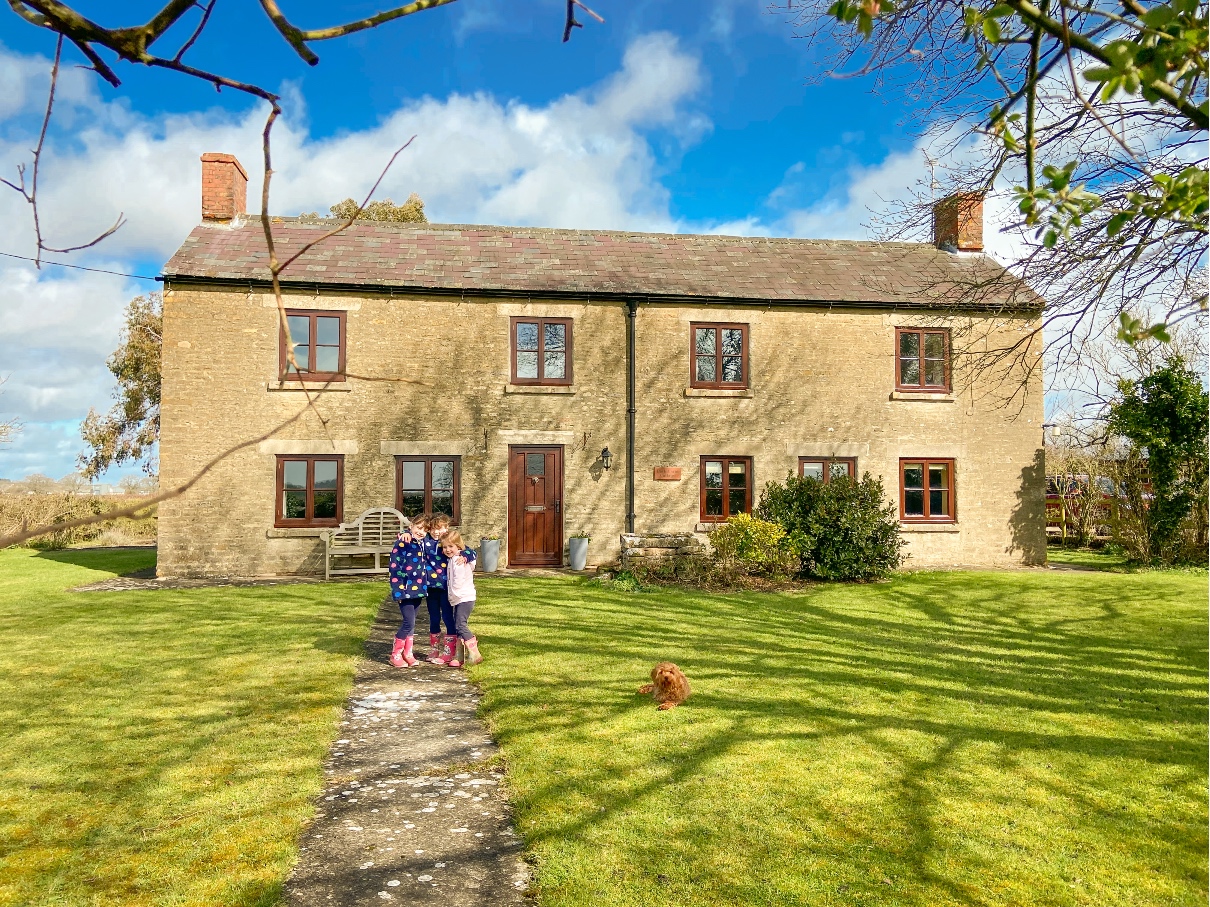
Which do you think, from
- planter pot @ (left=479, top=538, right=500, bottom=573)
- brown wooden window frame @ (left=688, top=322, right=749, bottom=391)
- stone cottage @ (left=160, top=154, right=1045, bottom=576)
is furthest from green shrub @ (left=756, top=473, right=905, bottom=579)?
planter pot @ (left=479, top=538, right=500, bottom=573)

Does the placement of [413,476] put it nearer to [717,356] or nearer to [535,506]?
[535,506]

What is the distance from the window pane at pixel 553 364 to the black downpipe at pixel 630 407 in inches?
57.1

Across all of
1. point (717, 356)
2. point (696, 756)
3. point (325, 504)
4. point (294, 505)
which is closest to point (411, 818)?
point (696, 756)

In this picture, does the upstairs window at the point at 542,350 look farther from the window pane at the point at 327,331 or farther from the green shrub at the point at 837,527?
the green shrub at the point at 837,527

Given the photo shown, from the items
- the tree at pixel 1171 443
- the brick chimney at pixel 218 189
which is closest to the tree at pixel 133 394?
the brick chimney at pixel 218 189

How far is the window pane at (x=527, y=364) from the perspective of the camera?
680 inches

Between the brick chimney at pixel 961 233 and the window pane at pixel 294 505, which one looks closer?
the window pane at pixel 294 505

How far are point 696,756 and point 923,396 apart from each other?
581 inches

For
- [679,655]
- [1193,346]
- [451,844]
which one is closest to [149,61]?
[451,844]

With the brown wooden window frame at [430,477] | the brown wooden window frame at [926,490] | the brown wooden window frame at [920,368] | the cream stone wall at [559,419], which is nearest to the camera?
the cream stone wall at [559,419]

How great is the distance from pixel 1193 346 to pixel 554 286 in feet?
51.5

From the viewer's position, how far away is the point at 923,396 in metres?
18.2

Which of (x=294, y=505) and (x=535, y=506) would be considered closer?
(x=294, y=505)

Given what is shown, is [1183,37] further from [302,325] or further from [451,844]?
[302,325]
